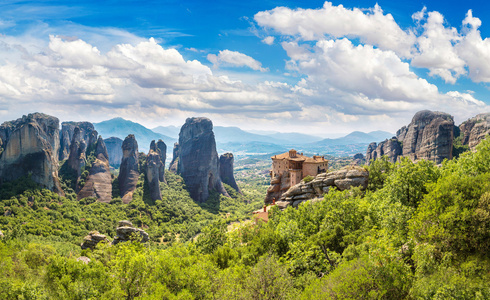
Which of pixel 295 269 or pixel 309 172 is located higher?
pixel 309 172

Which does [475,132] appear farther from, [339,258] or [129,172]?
[129,172]

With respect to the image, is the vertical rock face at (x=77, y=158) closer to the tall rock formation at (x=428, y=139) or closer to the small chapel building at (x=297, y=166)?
the small chapel building at (x=297, y=166)

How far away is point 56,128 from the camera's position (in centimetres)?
12494

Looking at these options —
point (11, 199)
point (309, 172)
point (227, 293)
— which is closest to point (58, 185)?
point (11, 199)

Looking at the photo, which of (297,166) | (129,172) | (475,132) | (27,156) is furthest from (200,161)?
(475,132)

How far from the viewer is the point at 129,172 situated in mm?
113312

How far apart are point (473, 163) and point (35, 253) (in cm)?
5358

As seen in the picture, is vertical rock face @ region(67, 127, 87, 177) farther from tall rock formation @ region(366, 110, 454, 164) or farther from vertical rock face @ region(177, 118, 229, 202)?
tall rock formation @ region(366, 110, 454, 164)

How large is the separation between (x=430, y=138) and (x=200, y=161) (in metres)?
98.4

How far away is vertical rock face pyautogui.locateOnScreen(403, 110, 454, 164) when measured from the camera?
4530 inches

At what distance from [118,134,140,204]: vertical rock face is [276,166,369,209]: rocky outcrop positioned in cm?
6805

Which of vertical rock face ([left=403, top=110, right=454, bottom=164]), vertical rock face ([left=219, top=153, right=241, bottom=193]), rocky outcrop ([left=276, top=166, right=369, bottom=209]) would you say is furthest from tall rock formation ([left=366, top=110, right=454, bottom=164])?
vertical rock face ([left=219, top=153, right=241, bottom=193])

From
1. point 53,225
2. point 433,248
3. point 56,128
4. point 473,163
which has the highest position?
point 56,128

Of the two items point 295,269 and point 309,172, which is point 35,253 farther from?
point 309,172
